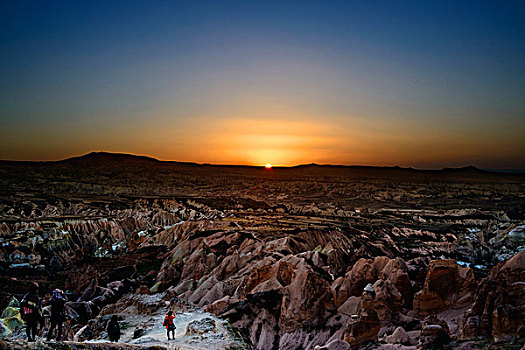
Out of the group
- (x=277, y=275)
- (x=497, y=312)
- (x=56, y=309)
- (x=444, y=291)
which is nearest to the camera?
(x=56, y=309)

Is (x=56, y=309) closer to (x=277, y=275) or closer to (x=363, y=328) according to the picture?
(x=363, y=328)

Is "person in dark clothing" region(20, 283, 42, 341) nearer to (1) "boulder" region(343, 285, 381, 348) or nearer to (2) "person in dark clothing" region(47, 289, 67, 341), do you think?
(2) "person in dark clothing" region(47, 289, 67, 341)

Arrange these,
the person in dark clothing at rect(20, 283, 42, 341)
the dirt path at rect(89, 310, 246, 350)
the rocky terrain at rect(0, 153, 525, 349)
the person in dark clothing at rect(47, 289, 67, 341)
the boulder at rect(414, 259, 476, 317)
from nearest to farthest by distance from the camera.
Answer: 1. the person in dark clothing at rect(20, 283, 42, 341)
2. the person in dark clothing at rect(47, 289, 67, 341)
3. the dirt path at rect(89, 310, 246, 350)
4. the rocky terrain at rect(0, 153, 525, 349)
5. the boulder at rect(414, 259, 476, 317)

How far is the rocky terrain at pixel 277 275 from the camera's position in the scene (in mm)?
18047

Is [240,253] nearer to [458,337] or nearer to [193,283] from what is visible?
[193,283]

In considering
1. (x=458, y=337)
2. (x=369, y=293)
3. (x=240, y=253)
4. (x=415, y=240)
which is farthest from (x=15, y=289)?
(x=415, y=240)

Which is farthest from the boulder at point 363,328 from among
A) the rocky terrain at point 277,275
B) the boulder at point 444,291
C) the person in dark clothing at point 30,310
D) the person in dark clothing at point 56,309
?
the person in dark clothing at point 30,310

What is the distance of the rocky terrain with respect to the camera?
711 inches

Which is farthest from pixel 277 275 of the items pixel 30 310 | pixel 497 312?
pixel 30 310

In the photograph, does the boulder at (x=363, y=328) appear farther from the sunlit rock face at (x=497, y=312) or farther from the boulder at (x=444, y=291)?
the boulder at (x=444, y=291)

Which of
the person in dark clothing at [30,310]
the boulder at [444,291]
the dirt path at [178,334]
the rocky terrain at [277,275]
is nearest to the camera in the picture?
the person in dark clothing at [30,310]

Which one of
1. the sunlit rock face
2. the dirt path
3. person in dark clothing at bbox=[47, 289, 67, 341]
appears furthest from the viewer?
the dirt path

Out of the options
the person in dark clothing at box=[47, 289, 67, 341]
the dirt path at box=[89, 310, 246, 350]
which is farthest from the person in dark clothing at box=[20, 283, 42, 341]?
the dirt path at box=[89, 310, 246, 350]

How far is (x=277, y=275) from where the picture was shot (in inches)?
1088
